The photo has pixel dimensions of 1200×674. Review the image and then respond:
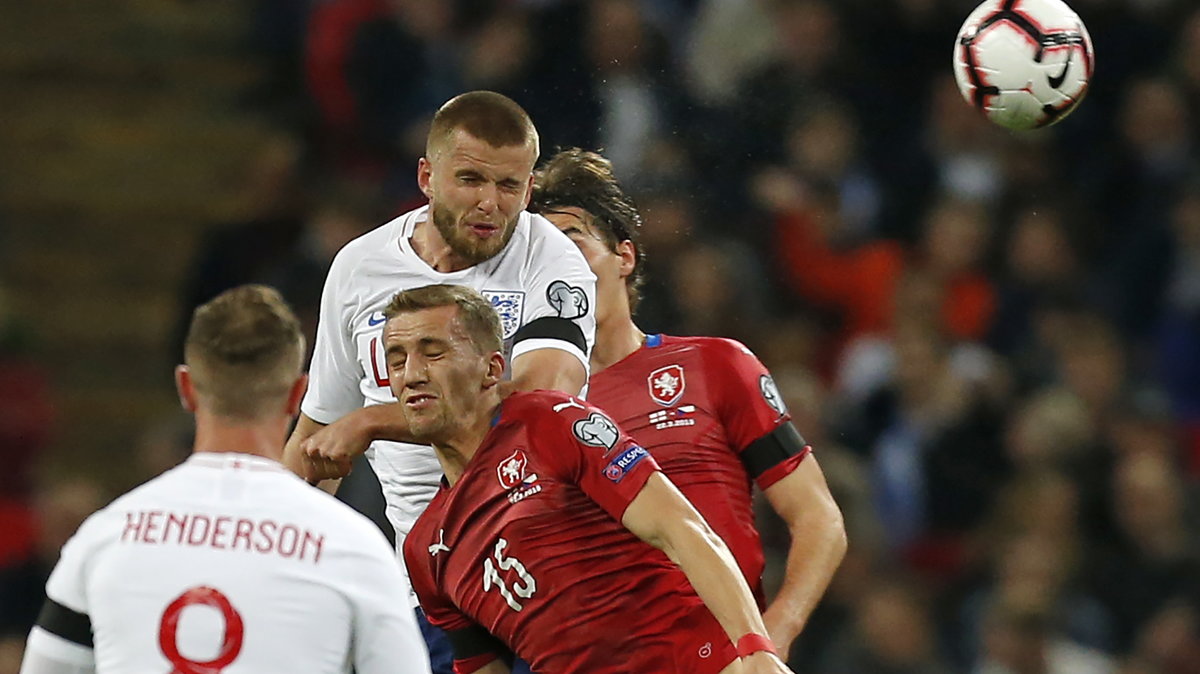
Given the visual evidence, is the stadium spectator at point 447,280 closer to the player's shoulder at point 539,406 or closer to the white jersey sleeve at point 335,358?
the white jersey sleeve at point 335,358

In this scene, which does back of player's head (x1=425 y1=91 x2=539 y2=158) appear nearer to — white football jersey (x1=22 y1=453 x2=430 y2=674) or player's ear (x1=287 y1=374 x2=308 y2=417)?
player's ear (x1=287 y1=374 x2=308 y2=417)

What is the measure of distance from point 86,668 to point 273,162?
21.7ft

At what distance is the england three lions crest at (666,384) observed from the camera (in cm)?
548

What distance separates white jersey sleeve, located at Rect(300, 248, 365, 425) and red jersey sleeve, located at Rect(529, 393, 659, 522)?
0.86 m

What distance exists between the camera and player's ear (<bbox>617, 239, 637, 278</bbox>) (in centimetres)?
575

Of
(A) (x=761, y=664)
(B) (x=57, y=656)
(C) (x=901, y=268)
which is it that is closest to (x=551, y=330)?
(A) (x=761, y=664)

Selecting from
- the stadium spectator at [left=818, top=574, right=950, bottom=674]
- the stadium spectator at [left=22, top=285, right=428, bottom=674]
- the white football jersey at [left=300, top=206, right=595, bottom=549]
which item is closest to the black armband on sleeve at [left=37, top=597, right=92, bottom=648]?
the stadium spectator at [left=22, top=285, right=428, bottom=674]

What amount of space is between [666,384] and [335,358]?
0.91m

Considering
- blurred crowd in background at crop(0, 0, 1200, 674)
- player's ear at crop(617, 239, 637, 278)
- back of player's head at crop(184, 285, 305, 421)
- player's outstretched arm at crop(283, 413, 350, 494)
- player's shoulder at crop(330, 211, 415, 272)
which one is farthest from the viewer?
blurred crowd in background at crop(0, 0, 1200, 674)

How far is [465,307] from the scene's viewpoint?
4688mm

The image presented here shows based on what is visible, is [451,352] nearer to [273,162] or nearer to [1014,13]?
[1014,13]

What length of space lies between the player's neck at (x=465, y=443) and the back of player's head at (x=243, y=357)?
99 cm

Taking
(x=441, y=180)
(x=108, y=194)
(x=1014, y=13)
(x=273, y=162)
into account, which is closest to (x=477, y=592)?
(x=441, y=180)

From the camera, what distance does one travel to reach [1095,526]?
8.79 meters
